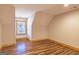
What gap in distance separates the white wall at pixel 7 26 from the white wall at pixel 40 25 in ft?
1.47

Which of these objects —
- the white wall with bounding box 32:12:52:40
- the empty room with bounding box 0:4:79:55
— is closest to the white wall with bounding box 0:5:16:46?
the empty room with bounding box 0:4:79:55

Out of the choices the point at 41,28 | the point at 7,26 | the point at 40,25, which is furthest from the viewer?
the point at 40,25

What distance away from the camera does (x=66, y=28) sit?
2.03 m

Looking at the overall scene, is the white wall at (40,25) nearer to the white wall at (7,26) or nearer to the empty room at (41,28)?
the empty room at (41,28)

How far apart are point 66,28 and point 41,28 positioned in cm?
54

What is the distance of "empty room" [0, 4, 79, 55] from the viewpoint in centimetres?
154

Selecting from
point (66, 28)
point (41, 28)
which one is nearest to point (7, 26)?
point (41, 28)

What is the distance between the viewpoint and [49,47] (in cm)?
163

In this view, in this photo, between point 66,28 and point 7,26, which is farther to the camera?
point 66,28

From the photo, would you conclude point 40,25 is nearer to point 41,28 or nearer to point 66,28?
point 41,28

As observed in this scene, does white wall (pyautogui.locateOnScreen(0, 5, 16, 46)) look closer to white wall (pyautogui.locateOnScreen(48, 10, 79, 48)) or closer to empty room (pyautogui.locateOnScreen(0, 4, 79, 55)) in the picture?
empty room (pyautogui.locateOnScreen(0, 4, 79, 55))

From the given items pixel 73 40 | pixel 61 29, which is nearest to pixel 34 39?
pixel 61 29
